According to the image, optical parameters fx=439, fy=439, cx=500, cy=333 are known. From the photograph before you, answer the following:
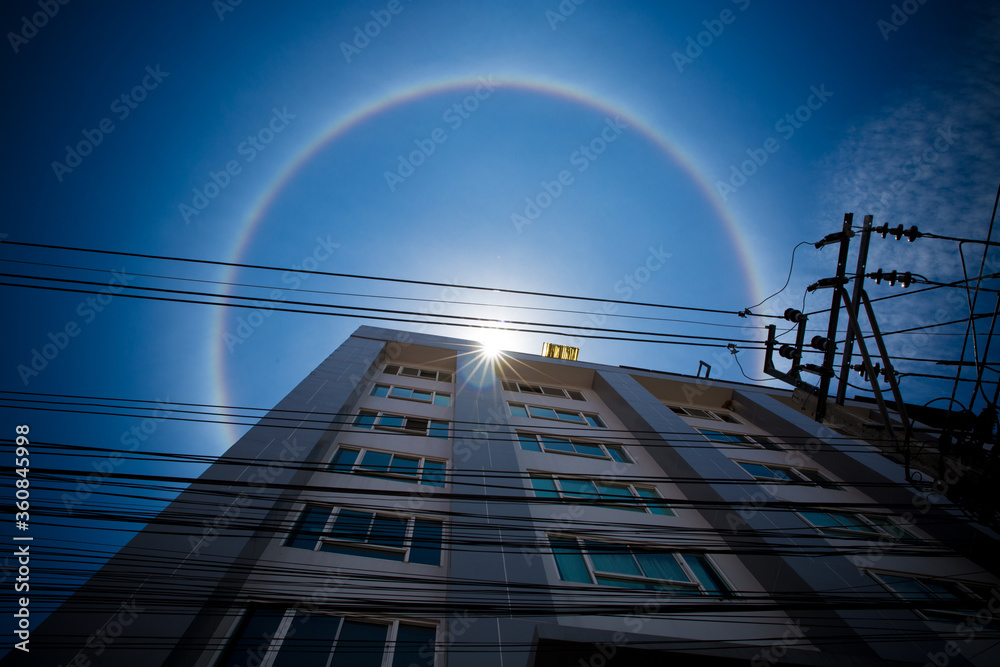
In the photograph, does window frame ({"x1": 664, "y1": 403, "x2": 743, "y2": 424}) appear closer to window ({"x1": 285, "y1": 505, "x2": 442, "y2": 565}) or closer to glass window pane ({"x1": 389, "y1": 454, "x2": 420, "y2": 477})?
glass window pane ({"x1": 389, "y1": 454, "x2": 420, "y2": 477})

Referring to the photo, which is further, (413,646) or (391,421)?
(391,421)

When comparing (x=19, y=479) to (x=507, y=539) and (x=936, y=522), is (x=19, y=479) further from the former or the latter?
(x=936, y=522)

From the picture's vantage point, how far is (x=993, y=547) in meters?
9.17

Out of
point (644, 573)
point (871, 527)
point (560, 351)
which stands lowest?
point (644, 573)

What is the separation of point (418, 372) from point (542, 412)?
16.0 ft

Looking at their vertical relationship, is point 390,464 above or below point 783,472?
below

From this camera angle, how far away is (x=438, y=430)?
11961 millimetres

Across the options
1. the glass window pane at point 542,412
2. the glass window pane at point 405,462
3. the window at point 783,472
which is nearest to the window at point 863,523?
the window at point 783,472

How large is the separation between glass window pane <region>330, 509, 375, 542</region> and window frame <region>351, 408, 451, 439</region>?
9.63 ft

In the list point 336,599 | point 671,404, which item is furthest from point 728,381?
point 336,599

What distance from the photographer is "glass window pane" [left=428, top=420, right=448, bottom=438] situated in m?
11.7

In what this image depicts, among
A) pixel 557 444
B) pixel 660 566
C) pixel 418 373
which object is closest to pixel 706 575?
pixel 660 566

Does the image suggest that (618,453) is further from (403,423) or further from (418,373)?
(418,373)

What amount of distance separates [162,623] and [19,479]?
2.71 meters
